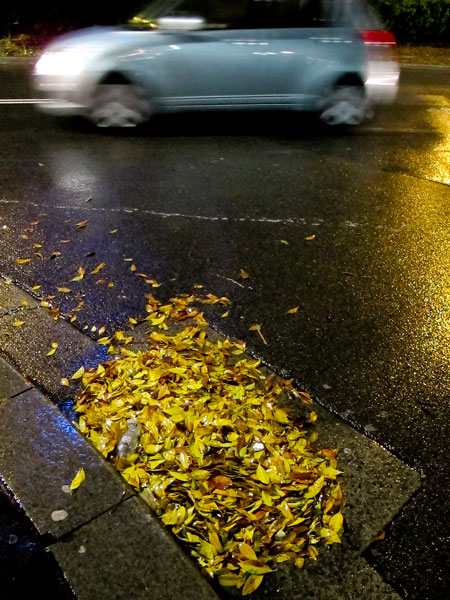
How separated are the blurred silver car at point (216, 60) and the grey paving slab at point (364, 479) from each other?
17.4ft

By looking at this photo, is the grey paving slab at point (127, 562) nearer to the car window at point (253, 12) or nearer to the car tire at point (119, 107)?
the car tire at point (119, 107)

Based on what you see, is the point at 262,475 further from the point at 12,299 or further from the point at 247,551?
the point at 12,299

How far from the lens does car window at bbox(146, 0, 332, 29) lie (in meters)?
6.67

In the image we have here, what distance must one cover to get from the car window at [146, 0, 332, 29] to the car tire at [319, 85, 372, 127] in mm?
1016

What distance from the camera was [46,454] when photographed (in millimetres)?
2633

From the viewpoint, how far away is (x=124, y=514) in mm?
2346

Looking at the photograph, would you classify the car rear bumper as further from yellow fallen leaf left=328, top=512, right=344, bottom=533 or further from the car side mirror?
yellow fallen leaf left=328, top=512, right=344, bottom=533

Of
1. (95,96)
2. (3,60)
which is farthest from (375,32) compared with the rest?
(3,60)

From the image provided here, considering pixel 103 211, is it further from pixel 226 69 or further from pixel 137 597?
pixel 137 597

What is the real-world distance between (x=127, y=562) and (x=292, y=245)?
3141 millimetres

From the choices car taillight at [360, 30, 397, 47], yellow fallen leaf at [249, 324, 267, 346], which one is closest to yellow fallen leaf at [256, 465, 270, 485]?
yellow fallen leaf at [249, 324, 267, 346]

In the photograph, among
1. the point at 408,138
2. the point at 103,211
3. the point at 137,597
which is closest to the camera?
the point at 137,597

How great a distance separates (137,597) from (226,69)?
641 cm

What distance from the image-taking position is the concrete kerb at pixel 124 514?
2.14 metres
